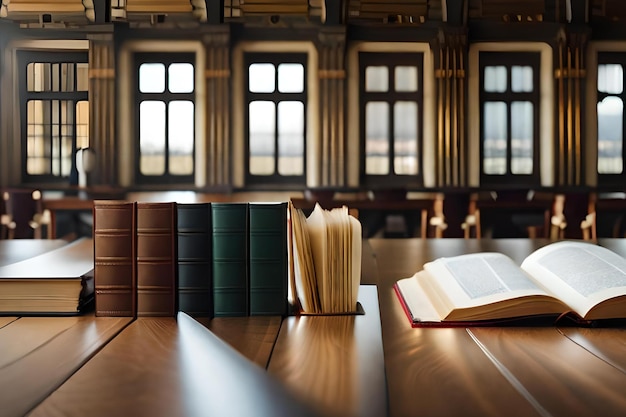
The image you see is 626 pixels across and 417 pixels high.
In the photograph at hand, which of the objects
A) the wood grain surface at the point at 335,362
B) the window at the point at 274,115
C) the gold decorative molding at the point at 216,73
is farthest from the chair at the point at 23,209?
the wood grain surface at the point at 335,362

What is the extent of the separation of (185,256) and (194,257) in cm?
2

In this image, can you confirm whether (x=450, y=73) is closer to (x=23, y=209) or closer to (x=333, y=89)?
(x=333, y=89)

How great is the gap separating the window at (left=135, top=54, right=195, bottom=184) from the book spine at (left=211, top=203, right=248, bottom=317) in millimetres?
7605

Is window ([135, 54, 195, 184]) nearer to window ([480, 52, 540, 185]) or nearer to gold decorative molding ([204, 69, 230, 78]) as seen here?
gold decorative molding ([204, 69, 230, 78])

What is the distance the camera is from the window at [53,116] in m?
8.48

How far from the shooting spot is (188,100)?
8523 mm

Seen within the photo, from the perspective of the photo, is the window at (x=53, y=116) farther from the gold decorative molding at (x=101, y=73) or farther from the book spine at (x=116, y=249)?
the book spine at (x=116, y=249)

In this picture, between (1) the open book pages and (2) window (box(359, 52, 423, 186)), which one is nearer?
(1) the open book pages

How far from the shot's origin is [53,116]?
848 cm

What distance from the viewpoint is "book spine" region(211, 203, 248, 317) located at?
1.09 meters

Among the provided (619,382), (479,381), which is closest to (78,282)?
(479,381)

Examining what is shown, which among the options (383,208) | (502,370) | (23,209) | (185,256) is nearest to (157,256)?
(185,256)

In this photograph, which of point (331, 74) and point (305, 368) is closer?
point (305, 368)

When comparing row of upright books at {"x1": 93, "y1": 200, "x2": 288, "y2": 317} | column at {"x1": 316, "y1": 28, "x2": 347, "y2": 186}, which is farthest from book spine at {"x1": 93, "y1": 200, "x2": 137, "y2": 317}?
column at {"x1": 316, "y1": 28, "x2": 347, "y2": 186}
